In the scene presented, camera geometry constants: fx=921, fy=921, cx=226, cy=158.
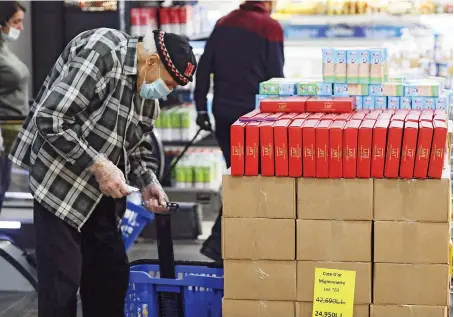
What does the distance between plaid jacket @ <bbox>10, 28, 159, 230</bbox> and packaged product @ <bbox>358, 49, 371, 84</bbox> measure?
1251 millimetres

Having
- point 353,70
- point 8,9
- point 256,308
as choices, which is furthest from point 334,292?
point 8,9

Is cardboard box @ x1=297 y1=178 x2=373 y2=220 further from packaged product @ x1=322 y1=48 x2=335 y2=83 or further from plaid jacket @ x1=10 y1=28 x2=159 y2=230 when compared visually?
packaged product @ x1=322 y1=48 x2=335 y2=83

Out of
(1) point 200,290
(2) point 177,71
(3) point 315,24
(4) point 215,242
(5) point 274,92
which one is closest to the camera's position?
(2) point 177,71

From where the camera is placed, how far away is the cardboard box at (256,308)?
12.7ft

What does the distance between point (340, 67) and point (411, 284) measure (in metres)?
1.31

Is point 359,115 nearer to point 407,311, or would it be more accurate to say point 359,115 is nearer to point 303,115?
point 303,115

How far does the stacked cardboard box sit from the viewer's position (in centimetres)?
372

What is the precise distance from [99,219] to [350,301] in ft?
3.61

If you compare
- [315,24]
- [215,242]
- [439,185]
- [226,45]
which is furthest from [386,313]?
[315,24]

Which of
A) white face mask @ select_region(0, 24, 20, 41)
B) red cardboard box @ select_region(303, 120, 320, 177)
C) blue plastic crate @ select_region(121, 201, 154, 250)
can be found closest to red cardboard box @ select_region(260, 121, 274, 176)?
red cardboard box @ select_region(303, 120, 320, 177)

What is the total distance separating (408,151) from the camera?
3.70 metres

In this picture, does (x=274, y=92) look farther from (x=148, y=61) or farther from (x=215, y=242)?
(x=215, y=242)

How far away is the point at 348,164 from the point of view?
3.74 metres

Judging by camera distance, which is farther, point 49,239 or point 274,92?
point 274,92
